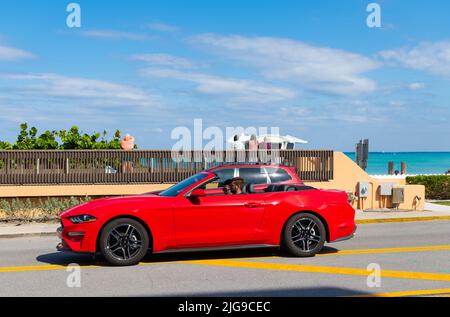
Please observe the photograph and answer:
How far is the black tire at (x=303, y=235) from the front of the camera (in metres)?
9.59

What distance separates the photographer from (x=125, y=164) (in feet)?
59.8

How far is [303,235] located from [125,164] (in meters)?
9.68

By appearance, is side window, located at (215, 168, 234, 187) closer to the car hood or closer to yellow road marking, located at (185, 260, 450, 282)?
the car hood

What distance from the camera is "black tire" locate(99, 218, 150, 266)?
29.2ft

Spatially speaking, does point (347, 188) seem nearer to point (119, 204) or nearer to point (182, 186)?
point (182, 186)

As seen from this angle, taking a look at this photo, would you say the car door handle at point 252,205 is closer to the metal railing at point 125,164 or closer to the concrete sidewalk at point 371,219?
the concrete sidewalk at point 371,219

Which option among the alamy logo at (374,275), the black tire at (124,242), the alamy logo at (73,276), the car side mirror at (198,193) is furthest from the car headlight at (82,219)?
the alamy logo at (374,275)

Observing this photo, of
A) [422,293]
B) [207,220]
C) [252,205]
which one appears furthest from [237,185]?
[422,293]

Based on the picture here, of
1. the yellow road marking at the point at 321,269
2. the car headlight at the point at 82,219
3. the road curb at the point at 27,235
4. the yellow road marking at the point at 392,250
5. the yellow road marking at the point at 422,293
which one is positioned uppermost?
the car headlight at the point at 82,219

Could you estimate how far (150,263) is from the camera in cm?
927
